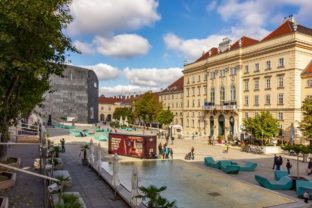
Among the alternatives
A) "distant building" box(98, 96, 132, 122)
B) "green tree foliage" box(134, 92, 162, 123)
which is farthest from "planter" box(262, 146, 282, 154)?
"distant building" box(98, 96, 132, 122)

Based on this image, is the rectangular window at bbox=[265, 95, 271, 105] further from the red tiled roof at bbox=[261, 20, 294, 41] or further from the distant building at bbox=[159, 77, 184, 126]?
the distant building at bbox=[159, 77, 184, 126]

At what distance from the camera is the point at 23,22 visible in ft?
38.7

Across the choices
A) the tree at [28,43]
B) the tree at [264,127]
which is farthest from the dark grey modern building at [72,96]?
the tree at [28,43]

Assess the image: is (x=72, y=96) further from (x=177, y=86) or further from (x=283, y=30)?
(x=283, y=30)

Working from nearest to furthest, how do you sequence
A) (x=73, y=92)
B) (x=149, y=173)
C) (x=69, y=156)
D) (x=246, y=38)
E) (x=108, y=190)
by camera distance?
(x=108, y=190)
(x=149, y=173)
(x=69, y=156)
(x=246, y=38)
(x=73, y=92)

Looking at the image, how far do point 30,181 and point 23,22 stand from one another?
9317 mm

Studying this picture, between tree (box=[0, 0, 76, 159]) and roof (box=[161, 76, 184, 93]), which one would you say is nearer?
tree (box=[0, 0, 76, 159])

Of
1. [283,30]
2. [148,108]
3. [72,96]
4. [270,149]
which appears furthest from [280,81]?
[72,96]

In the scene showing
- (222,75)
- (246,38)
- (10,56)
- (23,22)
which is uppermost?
(246,38)

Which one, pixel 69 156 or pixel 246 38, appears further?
pixel 246 38

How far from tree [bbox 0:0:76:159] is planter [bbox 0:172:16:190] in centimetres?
222

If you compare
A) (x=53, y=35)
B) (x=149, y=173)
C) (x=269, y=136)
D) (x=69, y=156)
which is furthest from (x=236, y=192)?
(x=269, y=136)

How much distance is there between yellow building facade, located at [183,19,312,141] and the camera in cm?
4438

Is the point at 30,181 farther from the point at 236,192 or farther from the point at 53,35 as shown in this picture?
the point at 236,192
